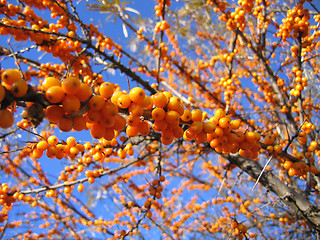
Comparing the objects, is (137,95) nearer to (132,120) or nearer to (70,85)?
(132,120)

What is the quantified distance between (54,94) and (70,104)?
88 millimetres

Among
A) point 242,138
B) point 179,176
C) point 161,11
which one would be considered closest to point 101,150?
point 242,138

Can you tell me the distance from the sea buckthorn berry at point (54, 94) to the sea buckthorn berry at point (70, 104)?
0.03 meters

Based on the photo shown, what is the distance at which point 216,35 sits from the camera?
6629mm

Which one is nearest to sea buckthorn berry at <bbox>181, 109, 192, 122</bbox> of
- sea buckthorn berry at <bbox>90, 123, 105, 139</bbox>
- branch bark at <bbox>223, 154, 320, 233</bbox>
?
sea buckthorn berry at <bbox>90, 123, 105, 139</bbox>

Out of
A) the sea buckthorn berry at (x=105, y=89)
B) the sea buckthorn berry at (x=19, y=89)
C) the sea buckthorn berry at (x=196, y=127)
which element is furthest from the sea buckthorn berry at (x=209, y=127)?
the sea buckthorn berry at (x=19, y=89)

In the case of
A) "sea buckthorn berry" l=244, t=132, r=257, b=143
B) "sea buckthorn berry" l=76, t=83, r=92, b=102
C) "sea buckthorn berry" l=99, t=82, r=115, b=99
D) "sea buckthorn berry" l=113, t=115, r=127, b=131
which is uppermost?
"sea buckthorn berry" l=99, t=82, r=115, b=99

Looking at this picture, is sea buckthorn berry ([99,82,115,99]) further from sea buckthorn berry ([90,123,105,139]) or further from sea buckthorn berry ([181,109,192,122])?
sea buckthorn berry ([181,109,192,122])

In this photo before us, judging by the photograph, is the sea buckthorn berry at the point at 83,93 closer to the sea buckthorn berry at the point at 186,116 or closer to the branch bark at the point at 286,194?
the sea buckthorn berry at the point at 186,116

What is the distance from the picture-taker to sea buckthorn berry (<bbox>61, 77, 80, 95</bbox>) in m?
0.93

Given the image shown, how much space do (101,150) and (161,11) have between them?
291 cm

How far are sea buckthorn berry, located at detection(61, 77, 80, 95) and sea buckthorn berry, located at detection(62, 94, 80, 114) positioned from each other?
0.10 feet

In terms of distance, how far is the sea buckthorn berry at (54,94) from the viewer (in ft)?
3.00

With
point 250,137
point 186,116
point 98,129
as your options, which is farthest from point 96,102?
point 250,137
